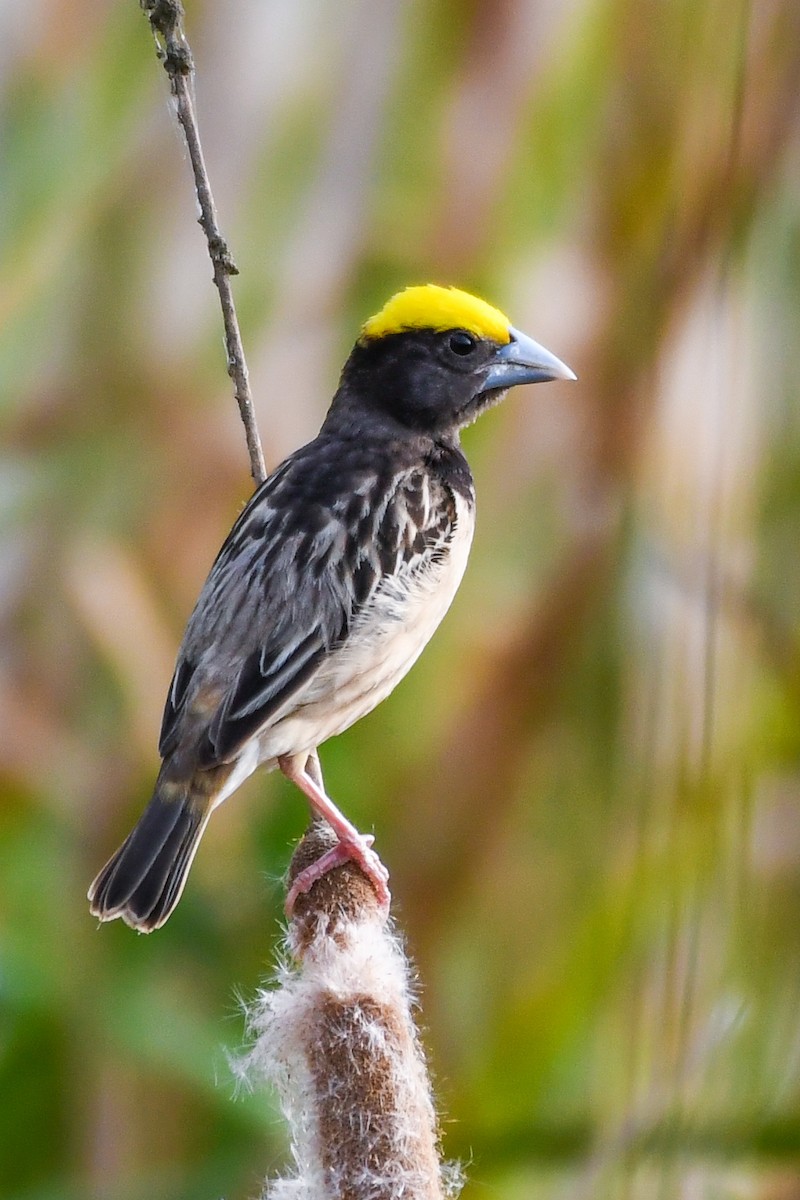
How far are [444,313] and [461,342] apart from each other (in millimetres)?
73

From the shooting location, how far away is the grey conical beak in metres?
3.19

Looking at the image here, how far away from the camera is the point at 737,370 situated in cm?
241

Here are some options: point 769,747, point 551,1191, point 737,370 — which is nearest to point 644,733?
point 769,747

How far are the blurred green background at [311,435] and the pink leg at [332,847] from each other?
1.28 ft

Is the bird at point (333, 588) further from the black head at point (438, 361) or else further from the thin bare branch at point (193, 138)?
the thin bare branch at point (193, 138)

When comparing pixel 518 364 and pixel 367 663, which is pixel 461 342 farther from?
pixel 367 663

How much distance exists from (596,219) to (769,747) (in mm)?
1526

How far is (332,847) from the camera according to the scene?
8.45ft

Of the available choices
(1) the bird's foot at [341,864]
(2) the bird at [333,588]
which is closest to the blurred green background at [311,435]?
(2) the bird at [333,588]

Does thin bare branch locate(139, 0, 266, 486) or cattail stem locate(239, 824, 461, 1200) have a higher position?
thin bare branch locate(139, 0, 266, 486)

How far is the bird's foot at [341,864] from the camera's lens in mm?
2359

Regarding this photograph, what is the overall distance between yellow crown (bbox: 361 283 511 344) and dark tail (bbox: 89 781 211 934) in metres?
1.20

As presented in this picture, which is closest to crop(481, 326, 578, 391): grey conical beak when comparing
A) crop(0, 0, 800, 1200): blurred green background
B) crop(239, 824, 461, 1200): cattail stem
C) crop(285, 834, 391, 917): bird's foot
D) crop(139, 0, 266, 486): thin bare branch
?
crop(0, 0, 800, 1200): blurred green background

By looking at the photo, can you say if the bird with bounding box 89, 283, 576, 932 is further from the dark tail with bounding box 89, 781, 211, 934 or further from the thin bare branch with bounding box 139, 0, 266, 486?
the thin bare branch with bounding box 139, 0, 266, 486
